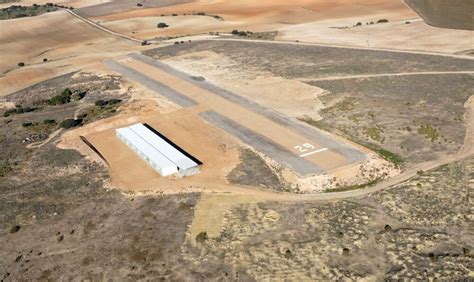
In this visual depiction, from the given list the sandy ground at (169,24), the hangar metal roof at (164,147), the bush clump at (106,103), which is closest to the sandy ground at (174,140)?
the hangar metal roof at (164,147)

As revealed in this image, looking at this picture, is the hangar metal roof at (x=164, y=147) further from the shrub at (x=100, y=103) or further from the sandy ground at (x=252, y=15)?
the sandy ground at (x=252, y=15)

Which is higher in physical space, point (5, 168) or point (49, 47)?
point (49, 47)

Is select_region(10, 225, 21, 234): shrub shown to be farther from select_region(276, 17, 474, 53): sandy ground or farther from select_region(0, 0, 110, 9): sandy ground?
select_region(0, 0, 110, 9): sandy ground

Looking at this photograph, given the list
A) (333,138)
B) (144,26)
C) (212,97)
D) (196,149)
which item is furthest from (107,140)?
(144,26)

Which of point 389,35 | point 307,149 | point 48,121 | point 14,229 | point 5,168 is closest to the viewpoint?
point 14,229

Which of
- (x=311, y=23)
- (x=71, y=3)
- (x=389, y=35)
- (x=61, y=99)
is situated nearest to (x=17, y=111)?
(x=61, y=99)

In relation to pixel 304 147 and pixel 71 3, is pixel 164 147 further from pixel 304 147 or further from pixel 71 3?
pixel 71 3

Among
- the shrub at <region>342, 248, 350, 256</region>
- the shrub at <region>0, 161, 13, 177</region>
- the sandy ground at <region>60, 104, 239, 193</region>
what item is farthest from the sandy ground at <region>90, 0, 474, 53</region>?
the shrub at <region>0, 161, 13, 177</region>
